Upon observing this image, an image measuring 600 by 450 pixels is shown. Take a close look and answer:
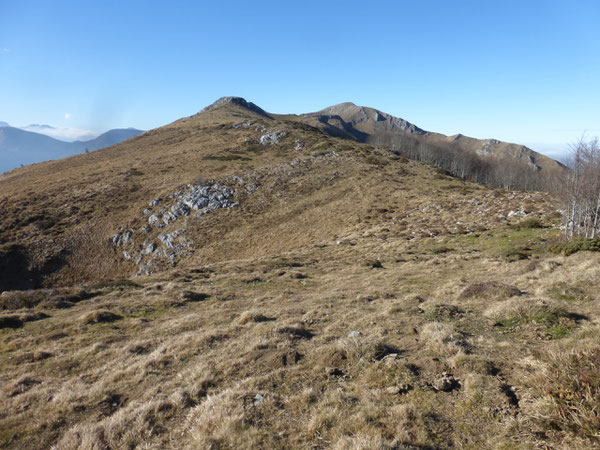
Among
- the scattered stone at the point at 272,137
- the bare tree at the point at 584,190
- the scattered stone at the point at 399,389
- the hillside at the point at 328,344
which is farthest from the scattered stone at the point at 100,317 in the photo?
the scattered stone at the point at 272,137

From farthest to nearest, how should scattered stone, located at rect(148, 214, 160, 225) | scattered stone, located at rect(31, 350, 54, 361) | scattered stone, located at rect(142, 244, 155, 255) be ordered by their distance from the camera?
1. scattered stone, located at rect(148, 214, 160, 225)
2. scattered stone, located at rect(142, 244, 155, 255)
3. scattered stone, located at rect(31, 350, 54, 361)

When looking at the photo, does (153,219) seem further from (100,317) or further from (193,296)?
(100,317)

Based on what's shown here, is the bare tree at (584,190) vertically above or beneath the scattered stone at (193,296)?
above

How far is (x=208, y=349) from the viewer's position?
32.9 ft

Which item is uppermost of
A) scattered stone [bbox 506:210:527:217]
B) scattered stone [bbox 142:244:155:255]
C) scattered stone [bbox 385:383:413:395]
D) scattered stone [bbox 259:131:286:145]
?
scattered stone [bbox 259:131:286:145]

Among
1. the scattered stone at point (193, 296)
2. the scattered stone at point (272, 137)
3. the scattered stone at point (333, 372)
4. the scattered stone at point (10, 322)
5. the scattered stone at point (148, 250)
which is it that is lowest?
the scattered stone at point (148, 250)

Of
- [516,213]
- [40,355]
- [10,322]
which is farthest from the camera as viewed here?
[516,213]

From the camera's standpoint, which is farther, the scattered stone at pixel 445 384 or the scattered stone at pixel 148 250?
the scattered stone at pixel 148 250

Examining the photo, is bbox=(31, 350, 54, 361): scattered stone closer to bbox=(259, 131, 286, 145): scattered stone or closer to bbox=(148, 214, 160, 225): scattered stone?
bbox=(148, 214, 160, 225): scattered stone

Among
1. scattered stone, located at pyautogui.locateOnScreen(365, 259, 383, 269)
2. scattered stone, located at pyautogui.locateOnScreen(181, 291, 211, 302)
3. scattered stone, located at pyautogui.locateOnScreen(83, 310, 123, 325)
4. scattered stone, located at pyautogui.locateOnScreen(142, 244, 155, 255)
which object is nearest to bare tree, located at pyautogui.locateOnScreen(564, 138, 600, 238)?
scattered stone, located at pyautogui.locateOnScreen(365, 259, 383, 269)

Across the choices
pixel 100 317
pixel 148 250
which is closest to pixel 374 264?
pixel 100 317

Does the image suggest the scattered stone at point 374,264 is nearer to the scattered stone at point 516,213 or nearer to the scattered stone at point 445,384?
the scattered stone at point 445,384

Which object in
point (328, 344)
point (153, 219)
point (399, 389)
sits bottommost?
point (328, 344)

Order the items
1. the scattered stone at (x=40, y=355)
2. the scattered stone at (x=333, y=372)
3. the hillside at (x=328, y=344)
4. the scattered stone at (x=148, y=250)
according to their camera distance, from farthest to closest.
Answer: the scattered stone at (x=148, y=250), the scattered stone at (x=40, y=355), the scattered stone at (x=333, y=372), the hillside at (x=328, y=344)
